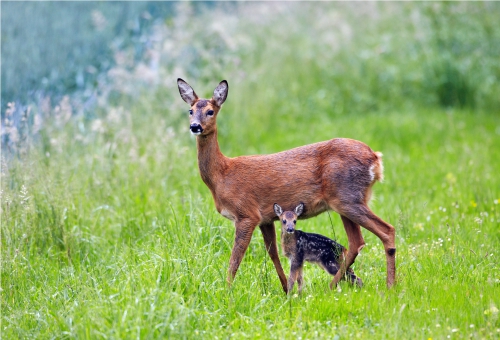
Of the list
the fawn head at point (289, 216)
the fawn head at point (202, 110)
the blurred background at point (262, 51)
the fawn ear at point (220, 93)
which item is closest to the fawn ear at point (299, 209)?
the fawn head at point (289, 216)

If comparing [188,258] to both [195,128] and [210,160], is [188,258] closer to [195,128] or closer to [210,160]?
[210,160]

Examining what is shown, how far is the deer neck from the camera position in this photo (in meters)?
6.10

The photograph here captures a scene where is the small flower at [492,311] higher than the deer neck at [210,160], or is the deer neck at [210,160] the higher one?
the deer neck at [210,160]

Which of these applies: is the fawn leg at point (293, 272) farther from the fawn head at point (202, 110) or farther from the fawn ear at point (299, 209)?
the fawn head at point (202, 110)

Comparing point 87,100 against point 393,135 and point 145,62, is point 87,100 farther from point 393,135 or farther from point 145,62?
point 393,135

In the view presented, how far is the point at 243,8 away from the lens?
16875mm

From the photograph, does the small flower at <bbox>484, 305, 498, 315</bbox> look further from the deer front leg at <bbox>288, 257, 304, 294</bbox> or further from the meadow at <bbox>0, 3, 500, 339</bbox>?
the deer front leg at <bbox>288, 257, 304, 294</bbox>

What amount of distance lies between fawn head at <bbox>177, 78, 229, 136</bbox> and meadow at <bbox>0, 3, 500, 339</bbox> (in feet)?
3.11

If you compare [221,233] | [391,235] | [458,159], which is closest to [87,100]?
[221,233]

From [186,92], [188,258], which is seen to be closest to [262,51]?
[186,92]

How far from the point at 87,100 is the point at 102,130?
239 cm

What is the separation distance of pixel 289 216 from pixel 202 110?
3.68 ft

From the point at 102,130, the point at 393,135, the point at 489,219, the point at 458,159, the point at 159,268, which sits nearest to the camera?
the point at 159,268

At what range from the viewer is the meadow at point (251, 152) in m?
5.18
